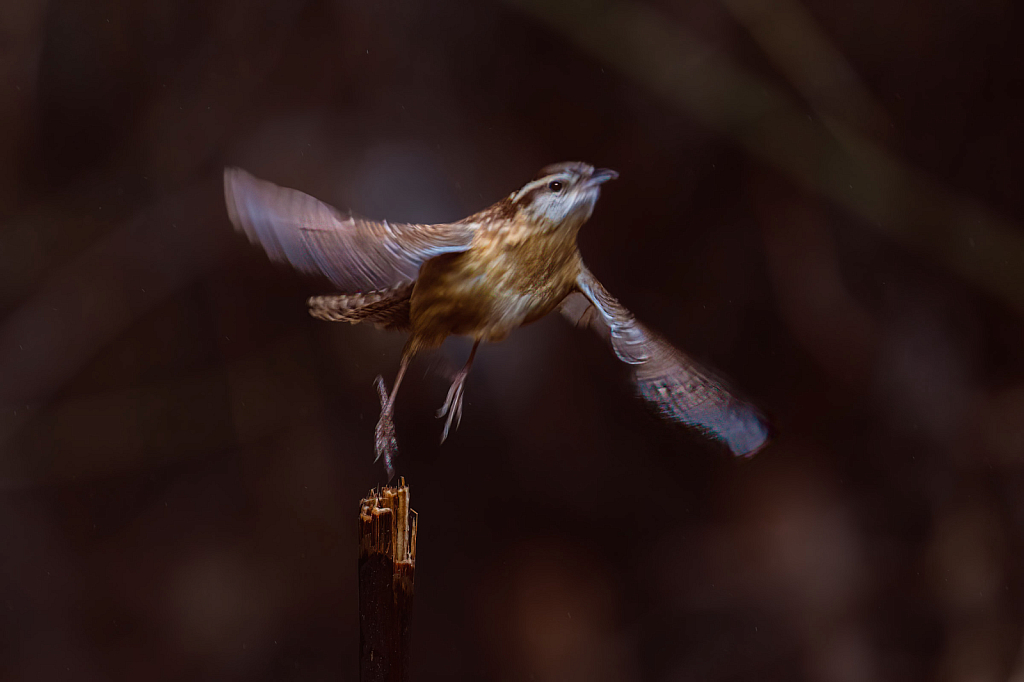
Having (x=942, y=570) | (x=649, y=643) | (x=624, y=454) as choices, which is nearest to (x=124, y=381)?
(x=624, y=454)

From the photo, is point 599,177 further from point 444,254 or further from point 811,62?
point 811,62

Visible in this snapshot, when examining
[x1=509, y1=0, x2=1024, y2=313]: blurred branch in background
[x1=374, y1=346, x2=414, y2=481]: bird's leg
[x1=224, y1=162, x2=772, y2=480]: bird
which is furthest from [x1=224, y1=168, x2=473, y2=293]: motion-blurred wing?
[x1=509, y1=0, x2=1024, y2=313]: blurred branch in background

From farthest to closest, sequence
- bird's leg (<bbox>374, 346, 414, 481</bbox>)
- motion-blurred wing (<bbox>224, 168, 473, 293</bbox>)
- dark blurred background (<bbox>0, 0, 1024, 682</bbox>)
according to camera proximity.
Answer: dark blurred background (<bbox>0, 0, 1024, 682</bbox>) → bird's leg (<bbox>374, 346, 414, 481</bbox>) → motion-blurred wing (<bbox>224, 168, 473, 293</bbox>)

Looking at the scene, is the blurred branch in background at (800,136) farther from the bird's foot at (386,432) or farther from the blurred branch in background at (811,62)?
the bird's foot at (386,432)

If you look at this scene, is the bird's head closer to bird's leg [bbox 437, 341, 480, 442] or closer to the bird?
the bird

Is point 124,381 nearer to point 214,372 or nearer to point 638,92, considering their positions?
point 214,372

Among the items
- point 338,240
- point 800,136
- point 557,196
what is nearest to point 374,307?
point 338,240

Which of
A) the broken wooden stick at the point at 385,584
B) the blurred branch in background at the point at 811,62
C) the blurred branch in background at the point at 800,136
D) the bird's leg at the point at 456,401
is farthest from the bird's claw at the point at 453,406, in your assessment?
the blurred branch in background at the point at 811,62
